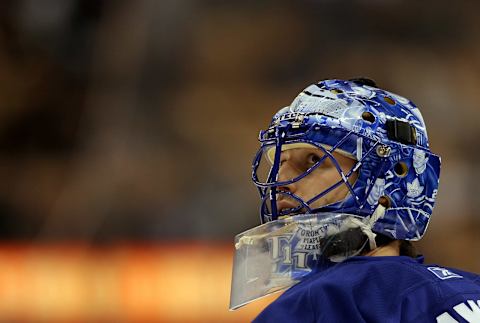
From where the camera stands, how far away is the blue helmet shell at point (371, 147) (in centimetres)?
146

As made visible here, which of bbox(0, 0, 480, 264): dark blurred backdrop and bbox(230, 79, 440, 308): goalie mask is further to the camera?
bbox(0, 0, 480, 264): dark blurred backdrop

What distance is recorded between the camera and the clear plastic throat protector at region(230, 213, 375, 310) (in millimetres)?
1420

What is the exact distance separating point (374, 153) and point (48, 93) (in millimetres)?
2420

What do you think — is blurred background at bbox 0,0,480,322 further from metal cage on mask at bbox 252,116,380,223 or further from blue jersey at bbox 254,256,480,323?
blue jersey at bbox 254,256,480,323

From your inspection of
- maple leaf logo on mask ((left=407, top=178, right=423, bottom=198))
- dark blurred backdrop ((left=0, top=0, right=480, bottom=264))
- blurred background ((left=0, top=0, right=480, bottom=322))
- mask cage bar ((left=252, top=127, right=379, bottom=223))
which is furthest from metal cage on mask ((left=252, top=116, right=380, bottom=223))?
dark blurred backdrop ((left=0, top=0, right=480, bottom=264))

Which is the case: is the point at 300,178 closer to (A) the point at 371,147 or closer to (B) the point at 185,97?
(A) the point at 371,147

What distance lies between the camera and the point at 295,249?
144 centimetres

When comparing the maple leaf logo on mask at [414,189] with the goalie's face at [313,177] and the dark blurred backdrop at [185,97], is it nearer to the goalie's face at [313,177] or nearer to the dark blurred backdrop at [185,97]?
the goalie's face at [313,177]

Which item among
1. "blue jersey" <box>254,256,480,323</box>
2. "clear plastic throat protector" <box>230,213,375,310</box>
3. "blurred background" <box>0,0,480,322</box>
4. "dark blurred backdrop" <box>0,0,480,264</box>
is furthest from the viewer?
"dark blurred backdrop" <box>0,0,480,264</box>

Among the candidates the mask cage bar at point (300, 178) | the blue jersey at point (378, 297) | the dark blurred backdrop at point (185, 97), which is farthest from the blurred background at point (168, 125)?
the blue jersey at point (378, 297)

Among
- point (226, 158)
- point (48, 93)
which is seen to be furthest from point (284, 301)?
point (48, 93)

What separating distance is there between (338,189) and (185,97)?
2.28m

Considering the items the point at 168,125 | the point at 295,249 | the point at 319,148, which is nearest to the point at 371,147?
the point at 319,148

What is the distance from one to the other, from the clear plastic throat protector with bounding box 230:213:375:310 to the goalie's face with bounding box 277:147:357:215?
0.04 m
